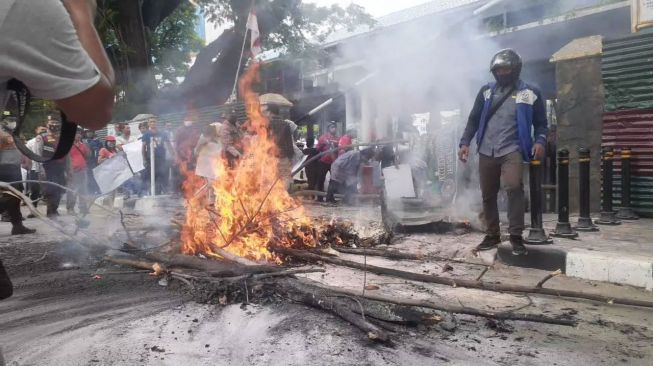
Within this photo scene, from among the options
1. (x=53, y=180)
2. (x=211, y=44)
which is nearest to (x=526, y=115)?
(x=53, y=180)

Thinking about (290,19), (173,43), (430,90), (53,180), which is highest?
(173,43)

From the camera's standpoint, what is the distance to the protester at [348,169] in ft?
35.3

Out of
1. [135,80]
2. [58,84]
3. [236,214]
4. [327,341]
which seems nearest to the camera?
[58,84]

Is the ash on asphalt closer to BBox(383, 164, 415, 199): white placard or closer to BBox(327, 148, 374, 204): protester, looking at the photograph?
BBox(383, 164, 415, 199): white placard

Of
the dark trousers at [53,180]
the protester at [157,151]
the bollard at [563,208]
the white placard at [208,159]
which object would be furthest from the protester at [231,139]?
the bollard at [563,208]

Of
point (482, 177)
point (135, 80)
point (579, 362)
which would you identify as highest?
point (135, 80)

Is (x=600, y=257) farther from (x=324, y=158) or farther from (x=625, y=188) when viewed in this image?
(x=324, y=158)

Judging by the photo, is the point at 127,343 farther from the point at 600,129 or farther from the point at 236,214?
the point at 600,129

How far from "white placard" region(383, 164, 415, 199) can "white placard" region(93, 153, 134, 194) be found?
15.1ft

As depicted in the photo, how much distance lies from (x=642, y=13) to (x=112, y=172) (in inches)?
313

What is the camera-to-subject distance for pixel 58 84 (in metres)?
1.22

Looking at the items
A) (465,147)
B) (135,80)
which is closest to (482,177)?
(465,147)

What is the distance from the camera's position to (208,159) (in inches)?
Result: 363

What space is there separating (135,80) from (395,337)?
540 inches
